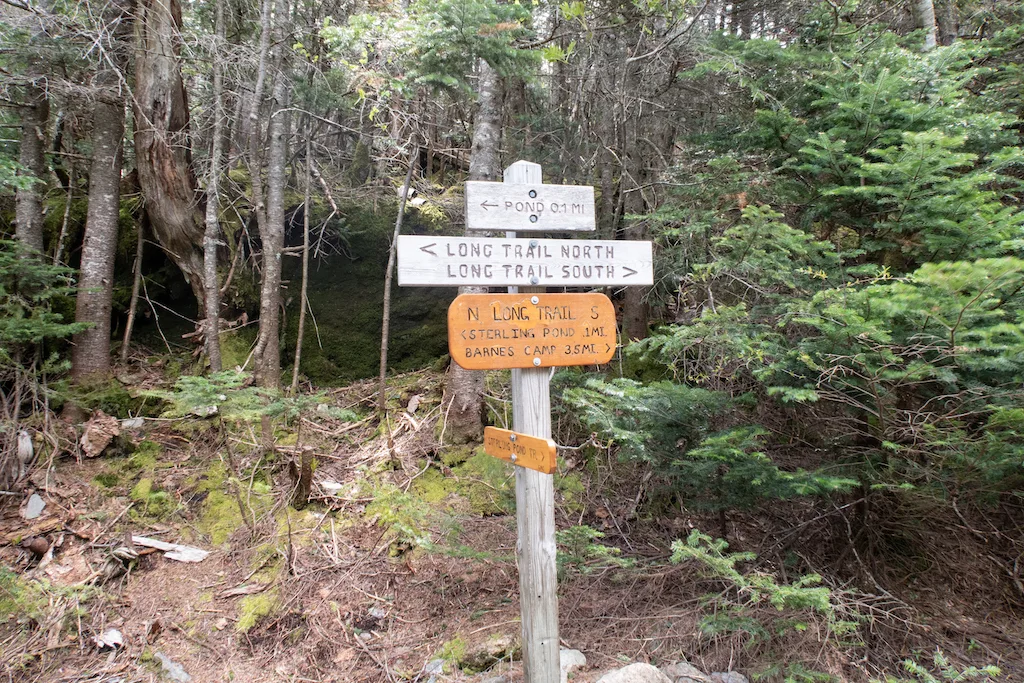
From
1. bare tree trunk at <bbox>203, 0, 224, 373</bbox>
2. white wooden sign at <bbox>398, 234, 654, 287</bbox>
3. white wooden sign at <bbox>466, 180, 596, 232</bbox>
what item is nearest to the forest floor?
bare tree trunk at <bbox>203, 0, 224, 373</bbox>

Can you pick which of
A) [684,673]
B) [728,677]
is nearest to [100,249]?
[684,673]

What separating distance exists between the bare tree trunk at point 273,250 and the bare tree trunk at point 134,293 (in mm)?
1596

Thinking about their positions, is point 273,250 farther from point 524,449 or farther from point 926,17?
point 926,17

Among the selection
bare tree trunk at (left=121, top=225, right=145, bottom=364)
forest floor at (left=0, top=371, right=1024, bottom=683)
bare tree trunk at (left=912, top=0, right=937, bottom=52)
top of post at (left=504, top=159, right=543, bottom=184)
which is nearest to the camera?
top of post at (left=504, top=159, right=543, bottom=184)

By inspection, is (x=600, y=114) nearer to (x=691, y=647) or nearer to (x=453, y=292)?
(x=453, y=292)

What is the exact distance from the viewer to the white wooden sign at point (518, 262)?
2541 millimetres

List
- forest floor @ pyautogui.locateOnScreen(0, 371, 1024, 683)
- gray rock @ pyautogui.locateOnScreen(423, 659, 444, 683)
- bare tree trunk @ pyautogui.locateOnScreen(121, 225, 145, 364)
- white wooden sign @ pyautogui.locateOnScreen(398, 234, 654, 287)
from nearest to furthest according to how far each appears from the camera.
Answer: white wooden sign @ pyautogui.locateOnScreen(398, 234, 654, 287) < forest floor @ pyautogui.locateOnScreen(0, 371, 1024, 683) < gray rock @ pyautogui.locateOnScreen(423, 659, 444, 683) < bare tree trunk @ pyautogui.locateOnScreen(121, 225, 145, 364)

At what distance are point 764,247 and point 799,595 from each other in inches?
85.2

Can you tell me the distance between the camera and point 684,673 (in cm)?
346

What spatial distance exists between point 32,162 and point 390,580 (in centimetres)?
610

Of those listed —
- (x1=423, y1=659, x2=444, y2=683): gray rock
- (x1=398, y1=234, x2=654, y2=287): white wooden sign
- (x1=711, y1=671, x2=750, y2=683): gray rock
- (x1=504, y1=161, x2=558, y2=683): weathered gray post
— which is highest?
(x1=398, y1=234, x2=654, y2=287): white wooden sign

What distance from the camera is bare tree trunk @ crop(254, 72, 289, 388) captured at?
6.34m

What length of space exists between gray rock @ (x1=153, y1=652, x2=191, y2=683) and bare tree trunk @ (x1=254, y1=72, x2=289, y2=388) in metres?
2.91

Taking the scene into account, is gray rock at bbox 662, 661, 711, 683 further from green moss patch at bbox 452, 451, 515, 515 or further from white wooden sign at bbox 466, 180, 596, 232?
white wooden sign at bbox 466, 180, 596, 232
